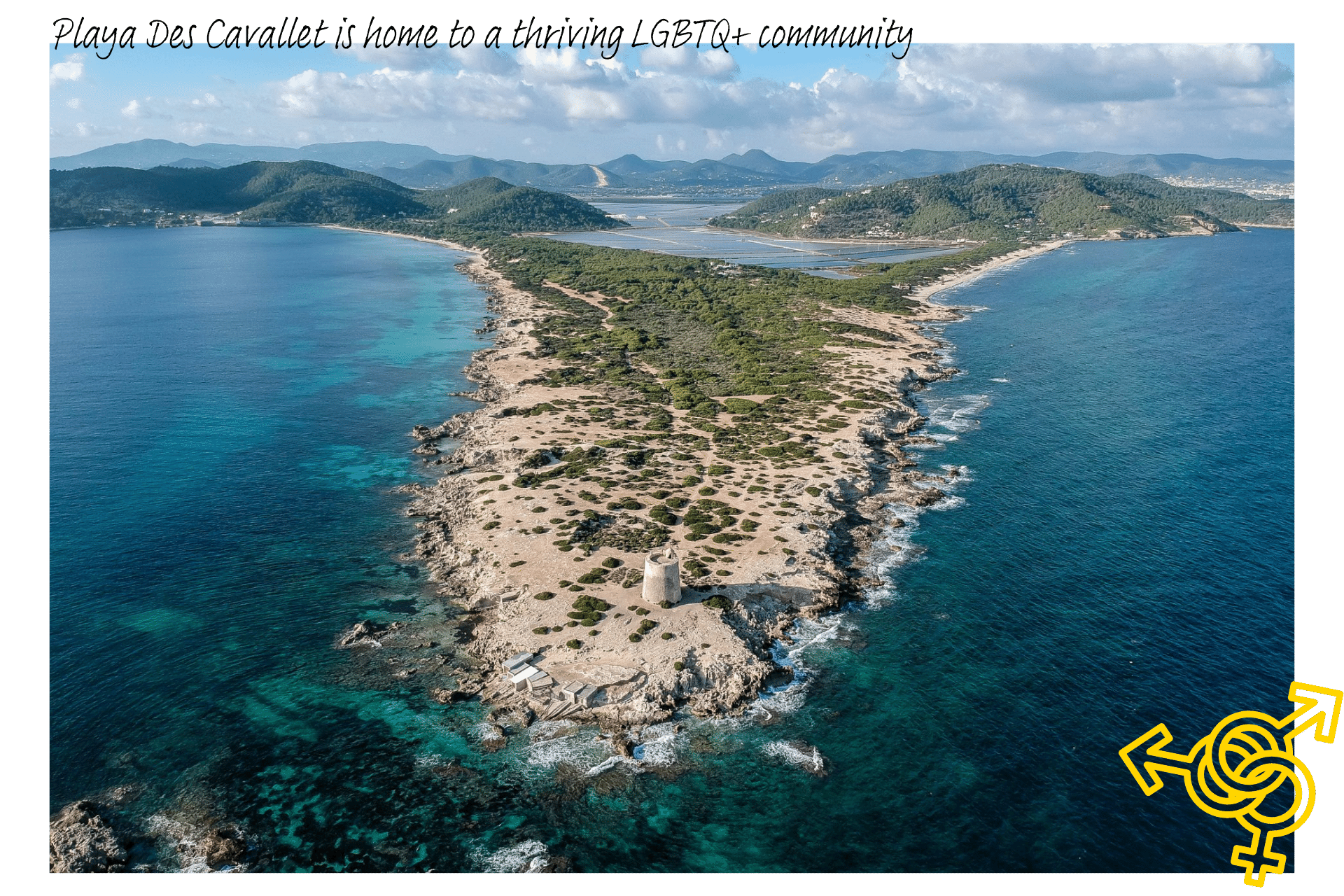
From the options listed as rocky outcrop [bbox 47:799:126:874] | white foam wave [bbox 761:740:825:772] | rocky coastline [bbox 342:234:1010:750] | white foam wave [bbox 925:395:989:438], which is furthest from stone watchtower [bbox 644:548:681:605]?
white foam wave [bbox 925:395:989:438]

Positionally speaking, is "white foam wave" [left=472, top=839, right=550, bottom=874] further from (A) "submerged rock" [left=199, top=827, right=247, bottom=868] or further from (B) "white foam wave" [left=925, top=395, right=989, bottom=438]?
(B) "white foam wave" [left=925, top=395, right=989, bottom=438]

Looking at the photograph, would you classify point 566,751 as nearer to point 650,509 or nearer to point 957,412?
point 650,509

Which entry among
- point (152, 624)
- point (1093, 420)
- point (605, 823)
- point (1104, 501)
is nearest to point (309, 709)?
point (152, 624)

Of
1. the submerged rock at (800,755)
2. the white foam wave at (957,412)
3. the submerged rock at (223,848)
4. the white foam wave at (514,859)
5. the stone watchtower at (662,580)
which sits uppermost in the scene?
the white foam wave at (957,412)

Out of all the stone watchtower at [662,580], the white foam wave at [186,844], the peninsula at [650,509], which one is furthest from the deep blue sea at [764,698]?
the stone watchtower at [662,580]

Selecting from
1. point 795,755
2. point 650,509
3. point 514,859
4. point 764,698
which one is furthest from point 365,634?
point 795,755

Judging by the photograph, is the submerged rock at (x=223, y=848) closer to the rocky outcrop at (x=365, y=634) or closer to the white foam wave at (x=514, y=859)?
the white foam wave at (x=514, y=859)

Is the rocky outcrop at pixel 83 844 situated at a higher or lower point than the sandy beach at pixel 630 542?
lower

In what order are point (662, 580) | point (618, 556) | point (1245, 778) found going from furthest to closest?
point (618, 556) → point (662, 580) → point (1245, 778)
